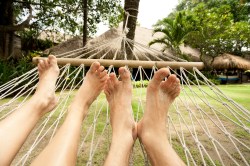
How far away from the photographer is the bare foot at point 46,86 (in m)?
0.94

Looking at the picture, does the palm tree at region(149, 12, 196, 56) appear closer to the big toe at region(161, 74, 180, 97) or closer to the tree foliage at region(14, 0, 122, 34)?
the tree foliage at region(14, 0, 122, 34)

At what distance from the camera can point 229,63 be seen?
36.3ft

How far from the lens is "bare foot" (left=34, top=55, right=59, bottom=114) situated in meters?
0.94

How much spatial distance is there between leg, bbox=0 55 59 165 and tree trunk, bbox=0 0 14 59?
5590 mm

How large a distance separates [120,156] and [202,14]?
31.6 ft

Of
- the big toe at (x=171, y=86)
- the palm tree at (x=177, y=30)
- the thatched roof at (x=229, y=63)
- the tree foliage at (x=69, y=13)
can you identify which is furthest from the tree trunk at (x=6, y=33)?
the thatched roof at (x=229, y=63)

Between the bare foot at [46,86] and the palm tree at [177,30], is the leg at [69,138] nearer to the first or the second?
the bare foot at [46,86]

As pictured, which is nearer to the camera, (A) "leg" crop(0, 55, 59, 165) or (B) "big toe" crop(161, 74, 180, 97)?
(A) "leg" crop(0, 55, 59, 165)

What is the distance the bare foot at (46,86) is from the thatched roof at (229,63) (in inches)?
434

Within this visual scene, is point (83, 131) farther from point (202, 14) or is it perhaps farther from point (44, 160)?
point (202, 14)

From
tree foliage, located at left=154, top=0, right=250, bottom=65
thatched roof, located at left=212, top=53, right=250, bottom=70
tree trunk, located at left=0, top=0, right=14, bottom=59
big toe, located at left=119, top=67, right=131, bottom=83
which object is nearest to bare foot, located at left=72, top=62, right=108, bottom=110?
big toe, located at left=119, top=67, right=131, bottom=83

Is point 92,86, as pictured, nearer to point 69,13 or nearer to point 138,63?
point 138,63

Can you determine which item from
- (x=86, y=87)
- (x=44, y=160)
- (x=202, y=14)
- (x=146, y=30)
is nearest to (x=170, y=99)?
(x=86, y=87)

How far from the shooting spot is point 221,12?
955 centimetres
